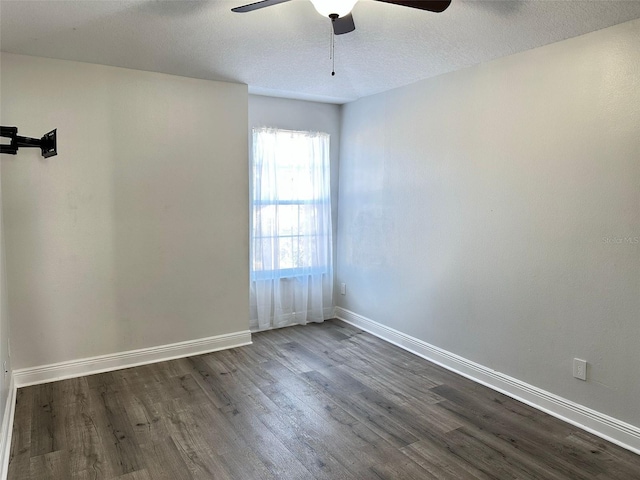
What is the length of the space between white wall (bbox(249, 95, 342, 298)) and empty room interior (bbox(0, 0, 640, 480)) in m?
0.04

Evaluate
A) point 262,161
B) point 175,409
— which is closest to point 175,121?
point 262,161

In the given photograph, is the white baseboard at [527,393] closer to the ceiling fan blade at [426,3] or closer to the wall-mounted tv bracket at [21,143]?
the ceiling fan blade at [426,3]

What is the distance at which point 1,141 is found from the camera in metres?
3.16

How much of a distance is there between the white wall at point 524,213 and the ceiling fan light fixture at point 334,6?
1675 mm

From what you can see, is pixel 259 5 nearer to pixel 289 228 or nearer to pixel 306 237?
pixel 289 228

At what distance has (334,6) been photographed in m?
1.93

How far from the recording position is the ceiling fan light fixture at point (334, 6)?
191 centimetres

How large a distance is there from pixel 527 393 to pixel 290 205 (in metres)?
2.77

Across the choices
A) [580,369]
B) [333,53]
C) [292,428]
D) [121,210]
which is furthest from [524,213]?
[121,210]

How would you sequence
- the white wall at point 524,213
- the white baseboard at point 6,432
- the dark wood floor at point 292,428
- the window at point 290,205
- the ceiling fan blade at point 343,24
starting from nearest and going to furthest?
1. the ceiling fan blade at point 343,24
2. the white baseboard at point 6,432
3. the dark wood floor at point 292,428
4. the white wall at point 524,213
5. the window at point 290,205

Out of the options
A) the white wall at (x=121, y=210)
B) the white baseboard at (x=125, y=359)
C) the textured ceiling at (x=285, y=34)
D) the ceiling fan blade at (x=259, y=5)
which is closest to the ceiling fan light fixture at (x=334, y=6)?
the ceiling fan blade at (x=259, y=5)

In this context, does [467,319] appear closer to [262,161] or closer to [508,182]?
[508,182]

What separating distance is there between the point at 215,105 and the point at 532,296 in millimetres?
2978

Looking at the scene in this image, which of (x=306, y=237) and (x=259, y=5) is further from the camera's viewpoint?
(x=306, y=237)
